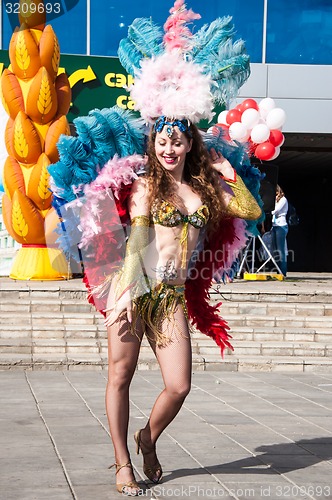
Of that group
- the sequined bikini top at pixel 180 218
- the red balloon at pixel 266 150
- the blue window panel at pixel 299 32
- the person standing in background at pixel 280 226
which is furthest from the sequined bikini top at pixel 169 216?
the blue window panel at pixel 299 32

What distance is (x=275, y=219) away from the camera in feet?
52.6

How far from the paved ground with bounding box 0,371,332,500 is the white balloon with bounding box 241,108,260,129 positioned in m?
5.24

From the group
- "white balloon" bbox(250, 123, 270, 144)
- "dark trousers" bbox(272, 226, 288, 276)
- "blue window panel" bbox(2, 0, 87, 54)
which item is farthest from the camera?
"blue window panel" bbox(2, 0, 87, 54)

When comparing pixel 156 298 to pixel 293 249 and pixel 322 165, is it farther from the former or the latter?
pixel 293 249

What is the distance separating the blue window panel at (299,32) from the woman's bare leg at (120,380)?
14665 millimetres

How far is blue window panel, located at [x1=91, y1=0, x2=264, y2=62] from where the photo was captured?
1788cm

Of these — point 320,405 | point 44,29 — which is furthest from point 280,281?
point 320,405

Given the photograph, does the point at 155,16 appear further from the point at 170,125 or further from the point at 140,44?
the point at 170,125

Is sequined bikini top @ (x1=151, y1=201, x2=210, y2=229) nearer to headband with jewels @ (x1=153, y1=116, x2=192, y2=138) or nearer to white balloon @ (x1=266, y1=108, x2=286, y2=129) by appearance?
headband with jewels @ (x1=153, y1=116, x2=192, y2=138)

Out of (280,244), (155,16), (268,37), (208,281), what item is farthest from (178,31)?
(268,37)

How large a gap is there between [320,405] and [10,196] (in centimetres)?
788

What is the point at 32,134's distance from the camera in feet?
44.7

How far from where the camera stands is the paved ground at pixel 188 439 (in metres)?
4.54

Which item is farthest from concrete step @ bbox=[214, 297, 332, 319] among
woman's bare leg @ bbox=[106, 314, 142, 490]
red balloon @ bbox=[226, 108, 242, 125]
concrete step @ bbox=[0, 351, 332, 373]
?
woman's bare leg @ bbox=[106, 314, 142, 490]
